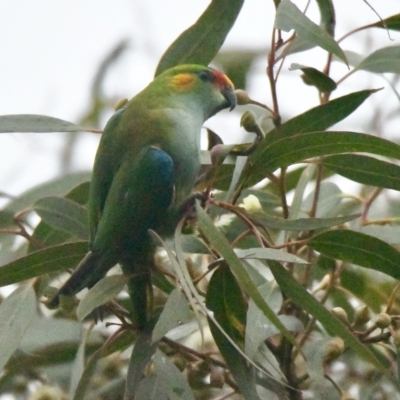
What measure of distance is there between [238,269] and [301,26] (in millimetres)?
342

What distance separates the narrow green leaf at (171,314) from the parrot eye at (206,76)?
1.38ft

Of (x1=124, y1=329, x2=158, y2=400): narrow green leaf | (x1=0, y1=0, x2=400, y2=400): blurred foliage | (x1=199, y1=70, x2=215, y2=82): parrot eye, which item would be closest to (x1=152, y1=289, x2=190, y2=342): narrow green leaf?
(x1=0, y1=0, x2=400, y2=400): blurred foliage

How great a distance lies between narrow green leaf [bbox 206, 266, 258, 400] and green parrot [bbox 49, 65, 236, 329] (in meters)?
0.11

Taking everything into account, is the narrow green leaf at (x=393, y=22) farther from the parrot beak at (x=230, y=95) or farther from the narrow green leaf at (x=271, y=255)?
the narrow green leaf at (x=271, y=255)

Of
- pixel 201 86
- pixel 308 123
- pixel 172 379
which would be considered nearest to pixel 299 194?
pixel 308 123

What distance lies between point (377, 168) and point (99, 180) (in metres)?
0.39

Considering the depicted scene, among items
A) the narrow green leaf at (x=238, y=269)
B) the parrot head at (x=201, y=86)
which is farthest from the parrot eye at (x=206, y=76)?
the narrow green leaf at (x=238, y=269)

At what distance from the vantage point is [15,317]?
42.2 inches

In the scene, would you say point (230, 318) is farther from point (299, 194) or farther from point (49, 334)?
point (49, 334)

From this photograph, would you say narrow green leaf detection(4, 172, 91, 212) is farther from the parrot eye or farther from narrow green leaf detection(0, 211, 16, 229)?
the parrot eye

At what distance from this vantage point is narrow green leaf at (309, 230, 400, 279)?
981mm

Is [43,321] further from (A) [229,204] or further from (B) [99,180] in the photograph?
(A) [229,204]

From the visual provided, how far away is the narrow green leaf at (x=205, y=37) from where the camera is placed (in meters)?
1.15

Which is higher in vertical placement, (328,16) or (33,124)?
(328,16)
